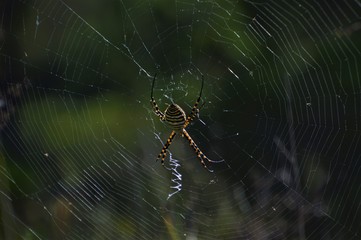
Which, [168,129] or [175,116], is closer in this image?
[175,116]

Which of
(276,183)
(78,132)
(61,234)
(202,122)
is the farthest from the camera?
(78,132)

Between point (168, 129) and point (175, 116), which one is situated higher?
point (175, 116)

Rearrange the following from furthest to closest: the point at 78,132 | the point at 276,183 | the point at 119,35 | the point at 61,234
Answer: the point at 119,35 < the point at 78,132 < the point at 276,183 < the point at 61,234

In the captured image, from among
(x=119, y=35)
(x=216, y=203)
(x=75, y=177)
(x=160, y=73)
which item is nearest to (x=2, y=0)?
(x=119, y=35)

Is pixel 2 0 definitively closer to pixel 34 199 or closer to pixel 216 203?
pixel 34 199
